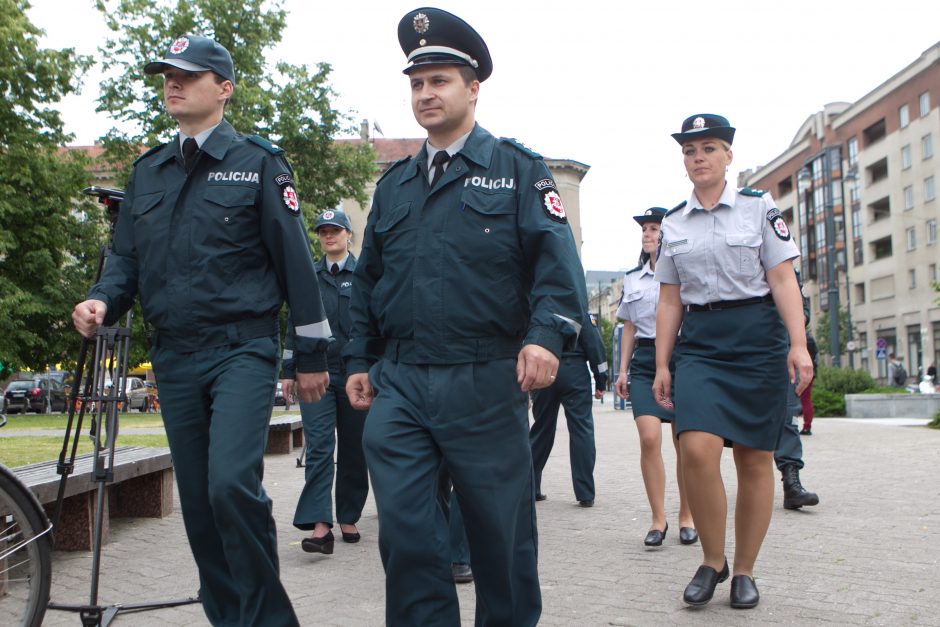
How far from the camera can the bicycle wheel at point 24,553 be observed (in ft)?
11.9

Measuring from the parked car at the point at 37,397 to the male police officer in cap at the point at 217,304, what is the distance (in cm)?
4229

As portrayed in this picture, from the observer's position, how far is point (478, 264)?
3.31 metres

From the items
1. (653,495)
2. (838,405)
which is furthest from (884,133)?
(653,495)

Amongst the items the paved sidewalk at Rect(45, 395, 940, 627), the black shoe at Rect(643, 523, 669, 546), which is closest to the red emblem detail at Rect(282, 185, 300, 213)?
the paved sidewalk at Rect(45, 395, 940, 627)

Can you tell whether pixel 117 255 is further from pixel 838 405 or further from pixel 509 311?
pixel 838 405

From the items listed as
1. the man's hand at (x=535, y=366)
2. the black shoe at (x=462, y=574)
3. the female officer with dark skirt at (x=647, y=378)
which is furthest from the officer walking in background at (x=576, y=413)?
the man's hand at (x=535, y=366)

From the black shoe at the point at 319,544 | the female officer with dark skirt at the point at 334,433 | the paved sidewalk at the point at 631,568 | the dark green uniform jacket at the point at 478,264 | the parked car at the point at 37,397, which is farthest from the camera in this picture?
the parked car at the point at 37,397

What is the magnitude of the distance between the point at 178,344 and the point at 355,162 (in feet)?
121

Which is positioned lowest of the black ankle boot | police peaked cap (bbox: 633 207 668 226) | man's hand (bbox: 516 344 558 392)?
the black ankle boot

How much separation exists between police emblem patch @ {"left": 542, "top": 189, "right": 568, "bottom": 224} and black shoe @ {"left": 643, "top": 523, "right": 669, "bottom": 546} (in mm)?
3436

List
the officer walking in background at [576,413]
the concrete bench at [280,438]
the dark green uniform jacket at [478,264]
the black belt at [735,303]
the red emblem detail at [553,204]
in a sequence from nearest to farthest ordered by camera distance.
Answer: the dark green uniform jacket at [478,264] → the red emblem detail at [553,204] → the black belt at [735,303] → the officer walking in background at [576,413] → the concrete bench at [280,438]

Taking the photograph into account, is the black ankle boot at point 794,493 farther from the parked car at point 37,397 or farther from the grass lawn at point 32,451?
the parked car at point 37,397

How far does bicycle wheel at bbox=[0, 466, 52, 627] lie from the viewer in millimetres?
3641

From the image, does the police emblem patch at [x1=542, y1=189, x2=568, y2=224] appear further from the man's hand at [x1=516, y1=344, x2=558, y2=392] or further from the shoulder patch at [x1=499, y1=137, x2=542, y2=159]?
the man's hand at [x1=516, y1=344, x2=558, y2=392]
